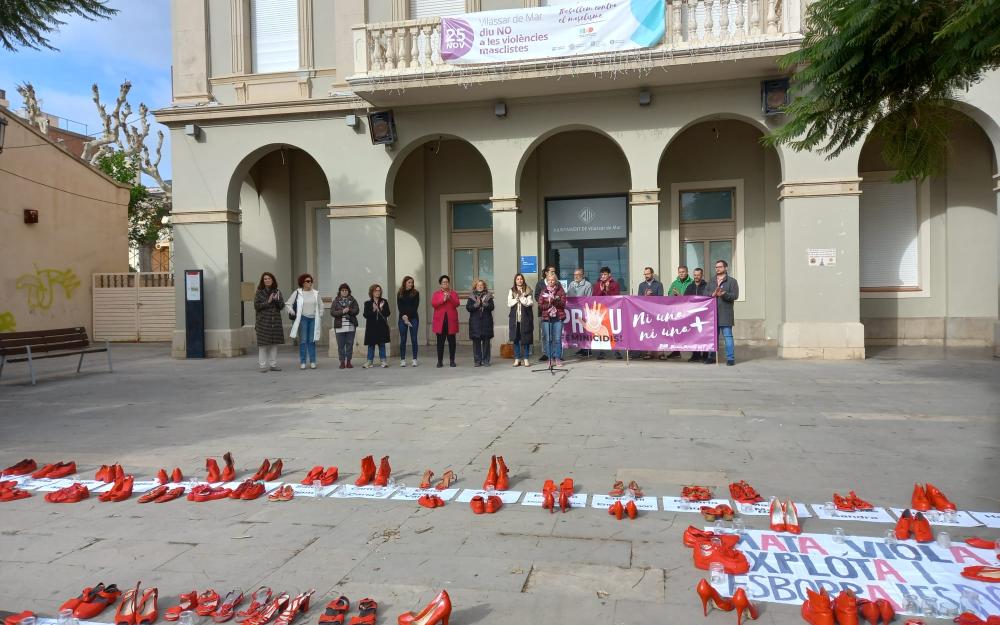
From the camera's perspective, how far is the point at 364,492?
4.80 metres

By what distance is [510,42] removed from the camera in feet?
42.8

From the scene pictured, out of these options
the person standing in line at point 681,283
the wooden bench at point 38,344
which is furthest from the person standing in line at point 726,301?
the wooden bench at point 38,344

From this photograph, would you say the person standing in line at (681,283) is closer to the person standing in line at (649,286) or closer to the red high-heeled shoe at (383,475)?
the person standing in line at (649,286)

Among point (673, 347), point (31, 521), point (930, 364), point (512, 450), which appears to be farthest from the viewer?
point (673, 347)

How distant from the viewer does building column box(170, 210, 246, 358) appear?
15414 millimetres

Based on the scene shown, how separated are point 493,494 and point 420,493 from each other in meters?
0.52

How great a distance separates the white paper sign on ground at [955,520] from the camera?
3945mm

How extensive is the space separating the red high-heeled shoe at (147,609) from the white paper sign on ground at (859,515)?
3.69 meters

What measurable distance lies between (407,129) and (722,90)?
6.66 metres

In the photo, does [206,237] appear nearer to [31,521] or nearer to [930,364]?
[31,521]

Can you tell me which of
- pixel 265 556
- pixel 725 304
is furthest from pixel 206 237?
pixel 265 556

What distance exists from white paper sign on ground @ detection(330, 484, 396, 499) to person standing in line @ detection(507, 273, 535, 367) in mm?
7673

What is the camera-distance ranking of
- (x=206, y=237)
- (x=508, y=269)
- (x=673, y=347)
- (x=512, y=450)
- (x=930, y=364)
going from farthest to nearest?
(x=206, y=237)
(x=508, y=269)
(x=673, y=347)
(x=930, y=364)
(x=512, y=450)

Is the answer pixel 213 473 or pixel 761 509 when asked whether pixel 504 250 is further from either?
pixel 761 509
